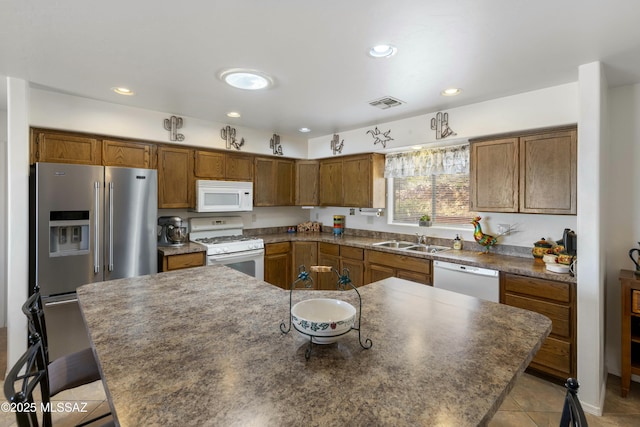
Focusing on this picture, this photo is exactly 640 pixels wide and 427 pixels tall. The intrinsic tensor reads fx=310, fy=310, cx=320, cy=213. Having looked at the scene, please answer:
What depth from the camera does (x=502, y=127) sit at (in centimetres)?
279

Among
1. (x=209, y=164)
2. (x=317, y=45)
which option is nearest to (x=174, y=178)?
(x=209, y=164)

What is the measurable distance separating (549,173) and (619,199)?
2.01 feet

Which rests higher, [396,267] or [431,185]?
[431,185]

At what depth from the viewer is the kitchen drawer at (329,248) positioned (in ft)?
13.4

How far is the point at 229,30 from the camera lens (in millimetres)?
1732

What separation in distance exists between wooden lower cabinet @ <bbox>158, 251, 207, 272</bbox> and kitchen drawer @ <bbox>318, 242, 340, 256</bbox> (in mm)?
1549

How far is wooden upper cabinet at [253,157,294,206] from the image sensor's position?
14.1ft

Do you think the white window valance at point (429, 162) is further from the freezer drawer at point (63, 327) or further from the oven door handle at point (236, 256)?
the freezer drawer at point (63, 327)

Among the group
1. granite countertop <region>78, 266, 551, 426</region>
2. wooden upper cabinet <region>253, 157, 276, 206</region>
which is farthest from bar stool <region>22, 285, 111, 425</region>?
wooden upper cabinet <region>253, 157, 276, 206</region>

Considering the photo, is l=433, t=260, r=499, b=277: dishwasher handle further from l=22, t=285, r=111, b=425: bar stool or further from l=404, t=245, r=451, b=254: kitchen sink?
l=22, t=285, r=111, b=425: bar stool

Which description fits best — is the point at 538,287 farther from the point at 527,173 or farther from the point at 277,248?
the point at 277,248

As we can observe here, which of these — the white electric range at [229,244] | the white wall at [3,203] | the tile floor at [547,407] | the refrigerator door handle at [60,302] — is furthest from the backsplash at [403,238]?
the white wall at [3,203]

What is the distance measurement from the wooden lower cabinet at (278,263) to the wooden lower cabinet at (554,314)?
2.68m

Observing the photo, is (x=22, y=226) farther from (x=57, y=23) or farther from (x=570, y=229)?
(x=570, y=229)
